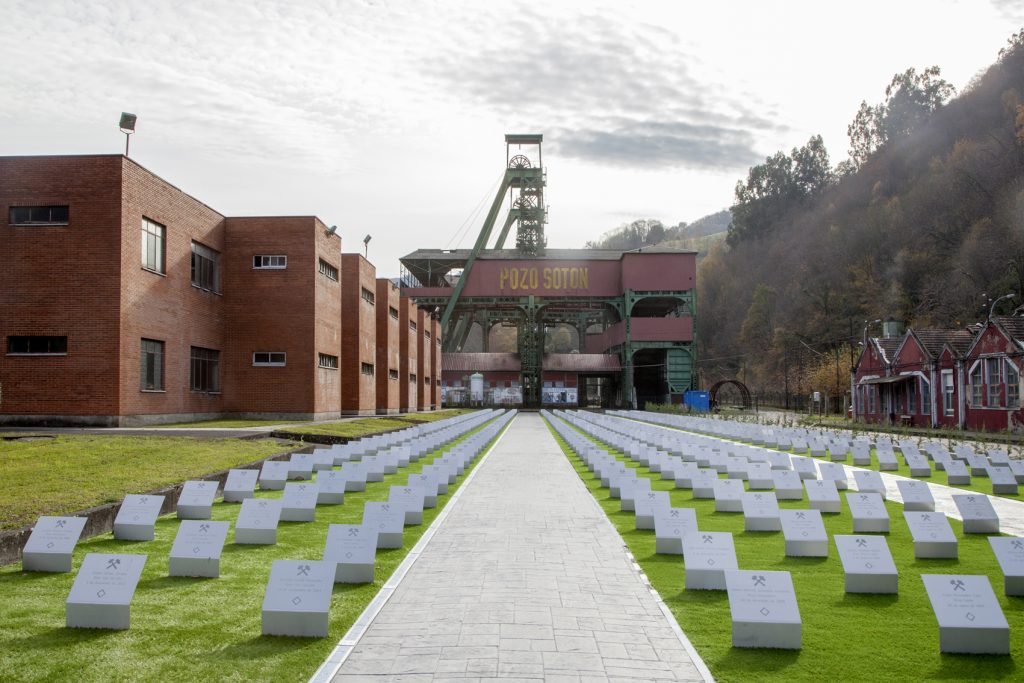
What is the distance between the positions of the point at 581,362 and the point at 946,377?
150 feet

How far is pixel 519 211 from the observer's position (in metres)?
89.4

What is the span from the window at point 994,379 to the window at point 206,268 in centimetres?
3324

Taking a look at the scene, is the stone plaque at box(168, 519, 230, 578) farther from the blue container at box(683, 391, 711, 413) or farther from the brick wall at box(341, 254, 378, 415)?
the blue container at box(683, 391, 711, 413)

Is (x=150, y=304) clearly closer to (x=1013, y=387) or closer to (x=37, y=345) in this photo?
(x=37, y=345)

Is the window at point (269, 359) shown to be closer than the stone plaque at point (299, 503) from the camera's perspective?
No

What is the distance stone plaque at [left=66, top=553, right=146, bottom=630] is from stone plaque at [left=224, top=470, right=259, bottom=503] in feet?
27.1

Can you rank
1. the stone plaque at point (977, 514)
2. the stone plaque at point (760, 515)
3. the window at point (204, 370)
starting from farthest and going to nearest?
the window at point (204, 370), the stone plaque at point (760, 515), the stone plaque at point (977, 514)

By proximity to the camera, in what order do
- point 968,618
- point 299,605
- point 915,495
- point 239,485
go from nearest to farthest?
1. point 968,618
2. point 299,605
3. point 915,495
4. point 239,485

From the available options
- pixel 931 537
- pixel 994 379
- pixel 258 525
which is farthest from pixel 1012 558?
pixel 994 379

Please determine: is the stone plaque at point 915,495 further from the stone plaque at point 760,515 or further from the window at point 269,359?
the window at point 269,359

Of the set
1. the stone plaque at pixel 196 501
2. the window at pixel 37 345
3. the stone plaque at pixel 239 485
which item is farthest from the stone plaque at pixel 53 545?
the window at pixel 37 345

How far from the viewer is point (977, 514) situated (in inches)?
454

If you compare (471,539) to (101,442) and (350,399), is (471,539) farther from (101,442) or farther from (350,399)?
(350,399)

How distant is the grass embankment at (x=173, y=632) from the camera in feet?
19.8
